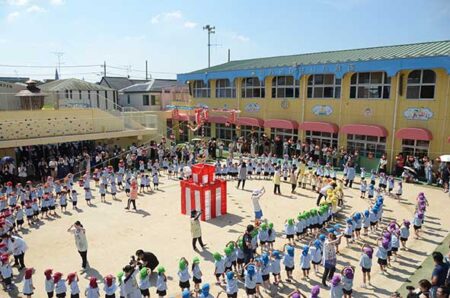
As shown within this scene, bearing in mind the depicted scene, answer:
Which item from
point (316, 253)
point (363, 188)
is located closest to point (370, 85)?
point (363, 188)

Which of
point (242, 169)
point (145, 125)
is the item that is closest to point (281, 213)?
point (242, 169)

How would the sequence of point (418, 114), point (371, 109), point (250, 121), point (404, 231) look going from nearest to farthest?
point (404, 231) < point (418, 114) < point (371, 109) < point (250, 121)

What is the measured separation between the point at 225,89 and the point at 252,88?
326 centimetres

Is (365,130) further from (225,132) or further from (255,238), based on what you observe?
(255,238)

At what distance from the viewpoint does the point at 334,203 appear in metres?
13.1

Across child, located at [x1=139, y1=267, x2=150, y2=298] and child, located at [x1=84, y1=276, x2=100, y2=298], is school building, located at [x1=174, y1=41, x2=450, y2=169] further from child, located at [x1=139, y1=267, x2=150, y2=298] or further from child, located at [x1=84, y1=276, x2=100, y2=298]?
child, located at [x1=84, y1=276, x2=100, y2=298]

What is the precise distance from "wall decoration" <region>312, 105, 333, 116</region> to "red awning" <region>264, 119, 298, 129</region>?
169 centimetres

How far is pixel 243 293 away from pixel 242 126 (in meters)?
22.1

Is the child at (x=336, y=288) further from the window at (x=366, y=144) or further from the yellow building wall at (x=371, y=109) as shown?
the window at (x=366, y=144)

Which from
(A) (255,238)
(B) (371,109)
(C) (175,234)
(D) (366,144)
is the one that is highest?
(B) (371,109)

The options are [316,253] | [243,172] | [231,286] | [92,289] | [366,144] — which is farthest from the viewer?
[366,144]

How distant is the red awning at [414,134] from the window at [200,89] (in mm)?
17567

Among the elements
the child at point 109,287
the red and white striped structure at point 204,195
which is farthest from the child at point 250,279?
the red and white striped structure at point 204,195

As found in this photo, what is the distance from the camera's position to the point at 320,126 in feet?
78.3
